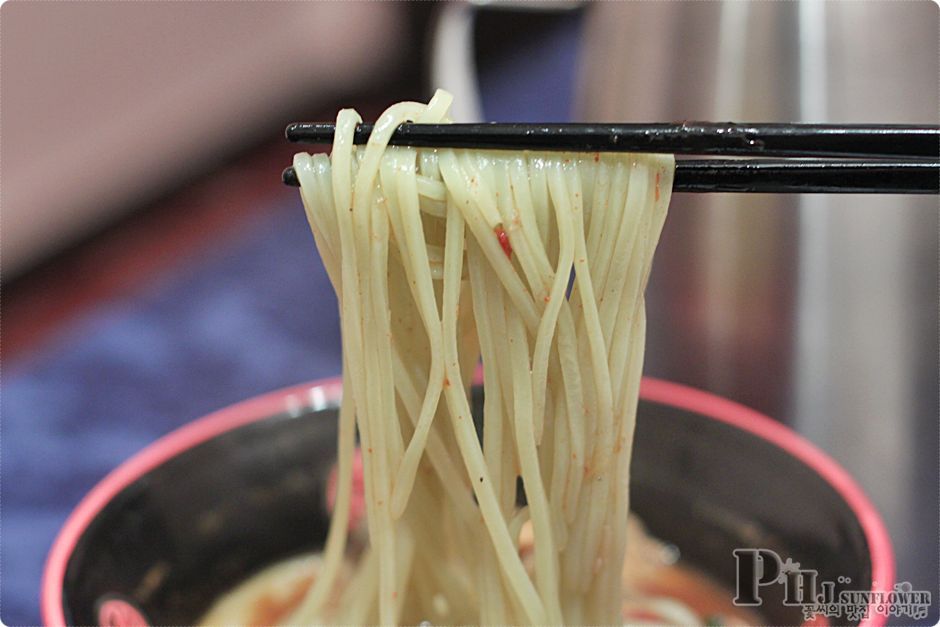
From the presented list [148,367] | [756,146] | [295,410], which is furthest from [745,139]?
[148,367]

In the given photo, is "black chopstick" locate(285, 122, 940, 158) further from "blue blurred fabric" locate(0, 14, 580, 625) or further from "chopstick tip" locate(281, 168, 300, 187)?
"blue blurred fabric" locate(0, 14, 580, 625)

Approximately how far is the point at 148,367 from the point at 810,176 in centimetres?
126

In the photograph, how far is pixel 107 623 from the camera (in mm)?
793

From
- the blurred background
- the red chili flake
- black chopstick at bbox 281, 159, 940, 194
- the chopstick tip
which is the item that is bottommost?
the red chili flake

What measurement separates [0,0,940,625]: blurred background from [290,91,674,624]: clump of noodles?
1.57 feet

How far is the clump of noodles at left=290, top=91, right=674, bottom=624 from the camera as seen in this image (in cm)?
70

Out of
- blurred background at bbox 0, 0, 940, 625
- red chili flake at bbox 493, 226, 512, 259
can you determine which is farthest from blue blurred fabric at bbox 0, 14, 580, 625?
red chili flake at bbox 493, 226, 512, 259

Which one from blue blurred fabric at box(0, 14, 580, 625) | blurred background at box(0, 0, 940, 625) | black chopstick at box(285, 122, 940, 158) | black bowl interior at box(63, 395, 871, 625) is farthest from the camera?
blue blurred fabric at box(0, 14, 580, 625)

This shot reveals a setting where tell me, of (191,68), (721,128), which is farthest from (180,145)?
(721,128)

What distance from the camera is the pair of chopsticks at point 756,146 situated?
2.18ft

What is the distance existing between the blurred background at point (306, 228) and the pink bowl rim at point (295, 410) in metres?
0.25

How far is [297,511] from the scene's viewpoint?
40.3 inches

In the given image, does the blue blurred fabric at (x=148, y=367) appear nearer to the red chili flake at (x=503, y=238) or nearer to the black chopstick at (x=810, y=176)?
the red chili flake at (x=503, y=238)

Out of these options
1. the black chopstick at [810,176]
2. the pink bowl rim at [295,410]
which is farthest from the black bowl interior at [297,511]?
the black chopstick at [810,176]
